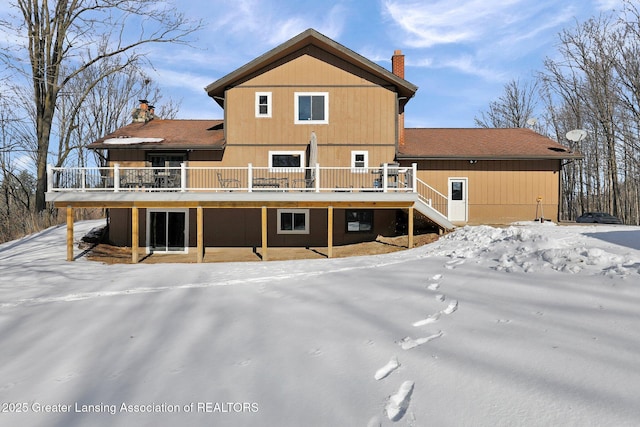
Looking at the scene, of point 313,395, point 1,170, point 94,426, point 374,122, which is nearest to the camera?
point 94,426

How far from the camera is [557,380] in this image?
128 inches

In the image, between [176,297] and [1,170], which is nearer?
[176,297]

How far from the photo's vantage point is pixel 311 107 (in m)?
15.4

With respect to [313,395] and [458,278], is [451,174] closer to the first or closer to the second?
[458,278]

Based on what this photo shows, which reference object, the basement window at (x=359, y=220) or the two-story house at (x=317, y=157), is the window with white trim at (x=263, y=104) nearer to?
the two-story house at (x=317, y=157)

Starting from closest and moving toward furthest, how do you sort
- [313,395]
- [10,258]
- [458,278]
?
[313,395] < [458,278] < [10,258]

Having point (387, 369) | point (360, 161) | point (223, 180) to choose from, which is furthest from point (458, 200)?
point (387, 369)

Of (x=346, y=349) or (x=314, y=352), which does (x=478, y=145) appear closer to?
(x=346, y=349)

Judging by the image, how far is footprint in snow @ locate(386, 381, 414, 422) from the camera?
2.96 m

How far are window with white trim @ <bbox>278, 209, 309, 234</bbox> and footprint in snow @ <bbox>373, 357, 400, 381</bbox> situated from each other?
1176 centimetres

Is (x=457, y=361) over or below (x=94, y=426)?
over

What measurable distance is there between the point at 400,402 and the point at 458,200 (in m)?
14.2

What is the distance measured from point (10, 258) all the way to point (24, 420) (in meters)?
12.2

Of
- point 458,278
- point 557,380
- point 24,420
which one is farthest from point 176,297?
point 557,380
